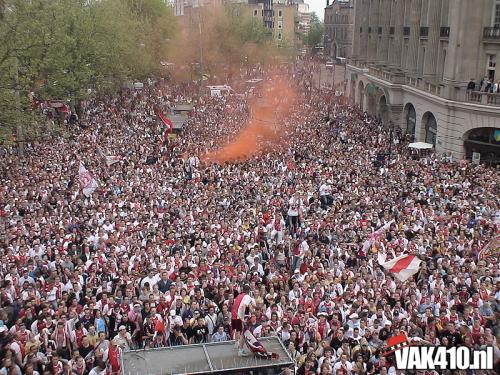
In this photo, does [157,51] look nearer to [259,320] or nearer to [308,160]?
[308,160]

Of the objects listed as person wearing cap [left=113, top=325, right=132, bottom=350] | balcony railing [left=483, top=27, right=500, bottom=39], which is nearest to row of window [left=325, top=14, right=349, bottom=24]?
balcony railing [left=483, top=27, right=500, bottom=39]

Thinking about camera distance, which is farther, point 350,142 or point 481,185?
point 350,142

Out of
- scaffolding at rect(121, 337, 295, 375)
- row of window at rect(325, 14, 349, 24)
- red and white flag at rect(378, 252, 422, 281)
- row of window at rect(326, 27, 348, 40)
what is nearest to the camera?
scaffolding at rect(121, 337, 295, 375)

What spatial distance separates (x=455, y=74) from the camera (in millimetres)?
33875

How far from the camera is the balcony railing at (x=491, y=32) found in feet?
107

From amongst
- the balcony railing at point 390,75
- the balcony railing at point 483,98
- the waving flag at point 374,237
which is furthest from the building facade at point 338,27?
the waving flag at point 374,237

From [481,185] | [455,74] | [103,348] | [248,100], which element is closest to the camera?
[103,348]

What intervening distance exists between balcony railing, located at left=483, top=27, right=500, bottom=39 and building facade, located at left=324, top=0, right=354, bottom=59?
8896cm

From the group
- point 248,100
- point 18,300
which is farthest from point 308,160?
point 248,100

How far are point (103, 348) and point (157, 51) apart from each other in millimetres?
57210

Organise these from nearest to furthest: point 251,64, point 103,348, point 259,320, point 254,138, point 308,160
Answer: point 103,348 < point 259,320 < point 308,160 < point 254,138 < point 251,64

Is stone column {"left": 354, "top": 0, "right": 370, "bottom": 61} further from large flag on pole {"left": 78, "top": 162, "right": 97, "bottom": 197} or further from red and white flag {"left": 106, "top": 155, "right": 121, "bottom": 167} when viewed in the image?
large flag on pole {"left": 78, "top": 162, "right": 97, "bottom": 197}

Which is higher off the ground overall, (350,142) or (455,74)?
(455,74)

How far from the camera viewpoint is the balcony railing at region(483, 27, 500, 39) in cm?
3249
